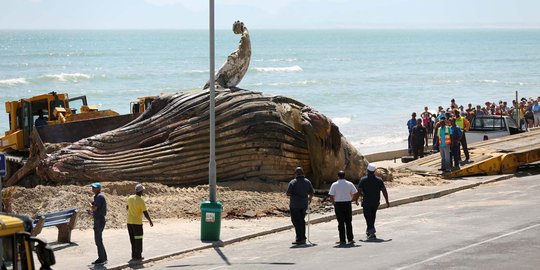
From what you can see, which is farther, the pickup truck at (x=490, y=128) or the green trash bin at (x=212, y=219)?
the pickup truck at (x=490, y=128)

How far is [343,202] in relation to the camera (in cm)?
2069

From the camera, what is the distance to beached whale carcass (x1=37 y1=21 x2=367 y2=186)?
24703mm

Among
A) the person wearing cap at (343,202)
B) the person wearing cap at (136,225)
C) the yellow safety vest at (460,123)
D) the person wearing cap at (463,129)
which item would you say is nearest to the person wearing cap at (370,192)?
the person wearing cap at (343,202)

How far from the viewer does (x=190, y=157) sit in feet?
83.5

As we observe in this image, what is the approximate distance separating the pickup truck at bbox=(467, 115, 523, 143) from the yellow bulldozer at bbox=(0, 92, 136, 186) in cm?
1167

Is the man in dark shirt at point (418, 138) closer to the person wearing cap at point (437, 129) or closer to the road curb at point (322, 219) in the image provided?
the person wearing cap at point (437, 129)

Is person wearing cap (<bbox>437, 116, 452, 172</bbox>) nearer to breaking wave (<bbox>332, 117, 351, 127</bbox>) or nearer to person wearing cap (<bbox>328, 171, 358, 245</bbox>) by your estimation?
person wearing cap (<bbox>328, 171, 358, 245</bbox>)

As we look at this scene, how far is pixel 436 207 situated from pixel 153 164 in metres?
6.31

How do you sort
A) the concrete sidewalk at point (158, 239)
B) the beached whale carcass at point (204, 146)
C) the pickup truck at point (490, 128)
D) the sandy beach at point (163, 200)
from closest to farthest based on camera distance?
the concrete sidewalk at point (158, 239) < the sandy beach at point (163, 200) < the beached whale carcass at point (204, 146) < the pickup truck at point (490, 128)

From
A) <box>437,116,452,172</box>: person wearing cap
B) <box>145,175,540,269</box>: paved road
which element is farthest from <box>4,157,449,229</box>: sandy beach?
<box>437,116,452,172</box>: person wearing cap

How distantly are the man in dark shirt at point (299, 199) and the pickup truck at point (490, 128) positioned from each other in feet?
54.9

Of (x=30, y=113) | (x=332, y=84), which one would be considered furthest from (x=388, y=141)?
(x=332, y=84)

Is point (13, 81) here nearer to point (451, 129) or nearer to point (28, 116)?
point (28, 116)

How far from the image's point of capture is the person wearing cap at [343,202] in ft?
67.5
